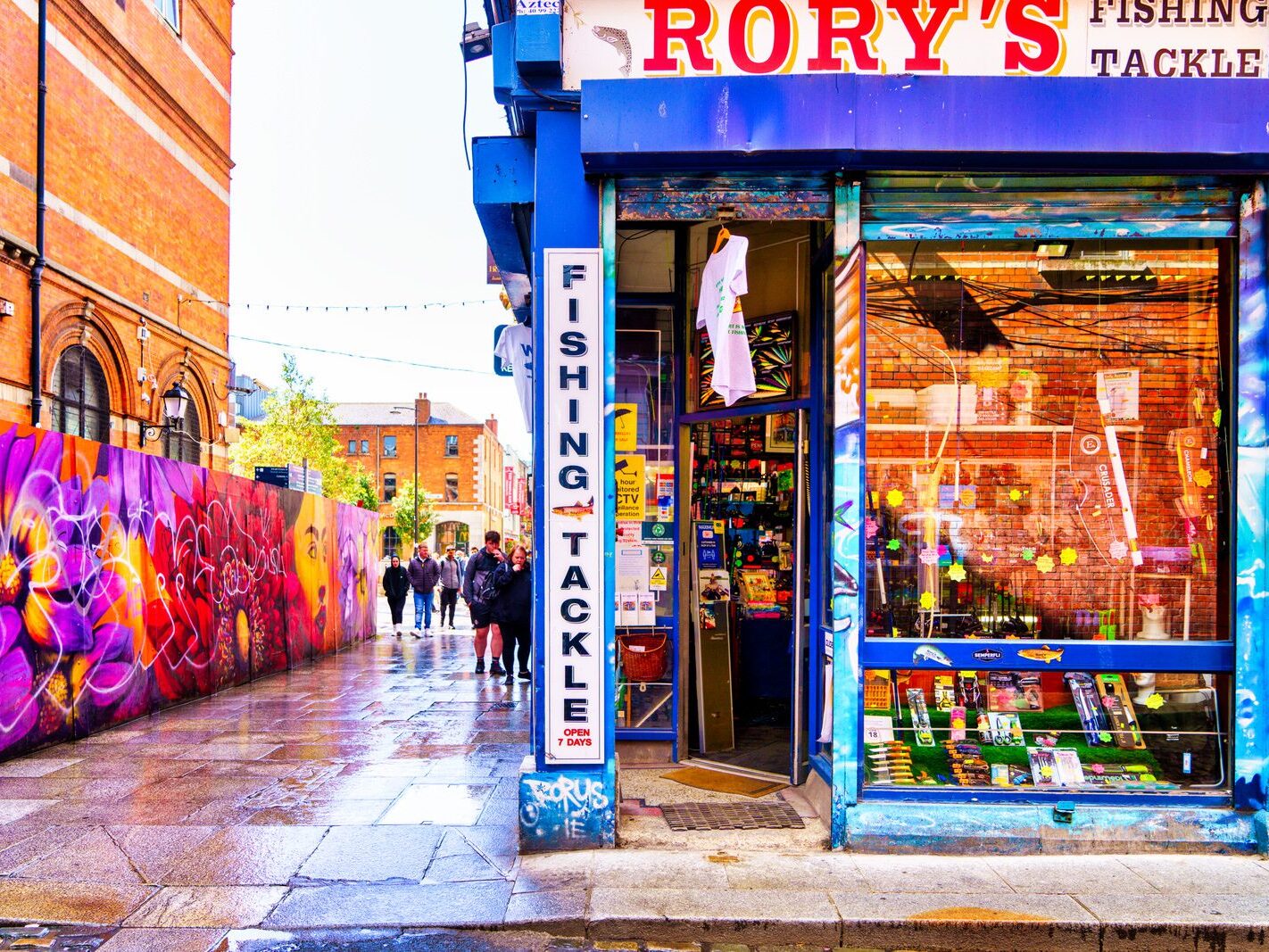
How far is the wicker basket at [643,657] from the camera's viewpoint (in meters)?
7.59

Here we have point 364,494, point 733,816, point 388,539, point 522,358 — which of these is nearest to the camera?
point 733,816

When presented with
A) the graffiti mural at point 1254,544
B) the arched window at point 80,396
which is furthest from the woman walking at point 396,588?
the graffiti mural at point 1254,544

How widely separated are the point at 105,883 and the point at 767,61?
5679mm

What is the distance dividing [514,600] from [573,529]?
649 centimetres

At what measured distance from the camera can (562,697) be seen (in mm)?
5637

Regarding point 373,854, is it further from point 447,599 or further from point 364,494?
point 364,494

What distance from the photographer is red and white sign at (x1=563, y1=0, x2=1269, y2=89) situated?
19.0 ft

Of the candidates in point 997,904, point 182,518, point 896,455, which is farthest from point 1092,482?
point 182,518

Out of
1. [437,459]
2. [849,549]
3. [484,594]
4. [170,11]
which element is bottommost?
[484,594]

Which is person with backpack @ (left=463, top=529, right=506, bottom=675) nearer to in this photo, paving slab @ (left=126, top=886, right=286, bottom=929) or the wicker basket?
the wicker basket

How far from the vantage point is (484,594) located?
40.2 feet

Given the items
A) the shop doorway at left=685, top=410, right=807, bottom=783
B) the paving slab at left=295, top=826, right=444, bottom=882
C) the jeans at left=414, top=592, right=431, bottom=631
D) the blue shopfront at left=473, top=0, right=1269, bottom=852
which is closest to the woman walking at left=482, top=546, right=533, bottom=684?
the shop doorway at left=685, top=410, right=807, bottom=783

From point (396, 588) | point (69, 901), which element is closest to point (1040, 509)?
point (69, 901)

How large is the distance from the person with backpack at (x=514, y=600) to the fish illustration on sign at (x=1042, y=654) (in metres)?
6.65
